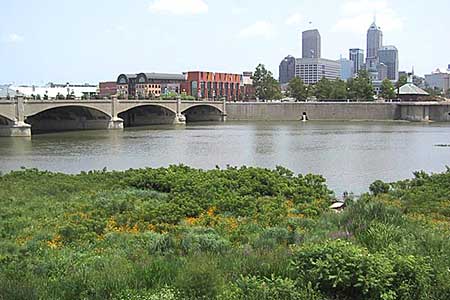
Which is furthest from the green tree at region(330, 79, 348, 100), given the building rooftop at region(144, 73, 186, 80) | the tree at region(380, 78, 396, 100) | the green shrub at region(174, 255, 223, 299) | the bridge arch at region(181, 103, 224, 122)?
the green shrub at region(174, 255, 223, 299)

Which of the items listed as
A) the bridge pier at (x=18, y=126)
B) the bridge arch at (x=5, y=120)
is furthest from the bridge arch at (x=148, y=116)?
the bridge pier at (x=18, y=126)

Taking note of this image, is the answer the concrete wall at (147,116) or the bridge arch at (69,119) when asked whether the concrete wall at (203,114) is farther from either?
the bridge arch at (69,119)

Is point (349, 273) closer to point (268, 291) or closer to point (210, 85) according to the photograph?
point (268, 291)

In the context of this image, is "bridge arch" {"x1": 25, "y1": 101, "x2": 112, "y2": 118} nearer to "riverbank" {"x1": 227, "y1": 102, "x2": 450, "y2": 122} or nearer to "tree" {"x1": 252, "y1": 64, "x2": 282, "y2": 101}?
"riverbank" {"x1": 227, "y1": 102, "x2": 450, "y2": 122}

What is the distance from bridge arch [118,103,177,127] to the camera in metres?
93.8

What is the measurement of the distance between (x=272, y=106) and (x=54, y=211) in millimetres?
91082

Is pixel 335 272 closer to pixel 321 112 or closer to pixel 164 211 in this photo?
pixel 164 211

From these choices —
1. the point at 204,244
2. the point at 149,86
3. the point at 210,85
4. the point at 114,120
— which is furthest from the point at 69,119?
the point at 149,86

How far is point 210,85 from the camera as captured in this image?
16225 cm

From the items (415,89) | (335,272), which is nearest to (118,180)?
(335,272)

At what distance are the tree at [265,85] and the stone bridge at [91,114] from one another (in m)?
26.8

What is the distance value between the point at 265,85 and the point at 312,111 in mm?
28139

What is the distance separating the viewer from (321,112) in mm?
104312


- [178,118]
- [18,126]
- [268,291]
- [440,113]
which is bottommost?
[268,291]
